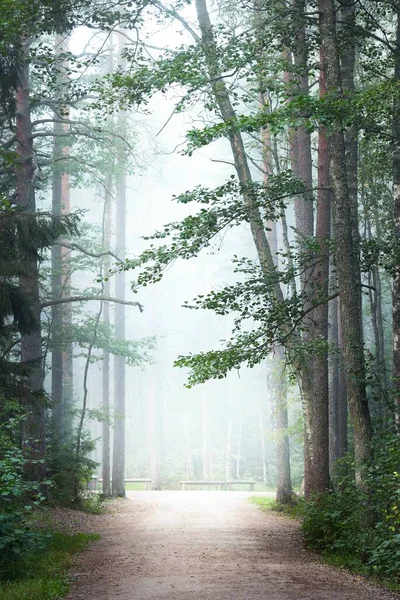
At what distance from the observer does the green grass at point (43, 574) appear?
302 inches

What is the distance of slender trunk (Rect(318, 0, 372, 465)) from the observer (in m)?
10.7

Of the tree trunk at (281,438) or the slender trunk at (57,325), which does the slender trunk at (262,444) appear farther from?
the slender trunk at (57,325)

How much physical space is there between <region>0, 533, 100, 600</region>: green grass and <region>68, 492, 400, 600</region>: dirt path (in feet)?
0.64

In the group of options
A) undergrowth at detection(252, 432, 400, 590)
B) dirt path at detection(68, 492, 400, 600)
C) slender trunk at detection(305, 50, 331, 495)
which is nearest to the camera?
dirt path at detection(68, 492, 400, 600)

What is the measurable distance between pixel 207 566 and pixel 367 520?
2210 mm

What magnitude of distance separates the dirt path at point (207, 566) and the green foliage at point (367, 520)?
38 centimetres

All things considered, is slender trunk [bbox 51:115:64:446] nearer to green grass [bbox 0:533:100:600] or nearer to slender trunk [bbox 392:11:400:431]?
green grass [bbox 0:533:100:600]

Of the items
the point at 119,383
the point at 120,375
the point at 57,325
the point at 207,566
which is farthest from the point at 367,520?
the point at 120,375

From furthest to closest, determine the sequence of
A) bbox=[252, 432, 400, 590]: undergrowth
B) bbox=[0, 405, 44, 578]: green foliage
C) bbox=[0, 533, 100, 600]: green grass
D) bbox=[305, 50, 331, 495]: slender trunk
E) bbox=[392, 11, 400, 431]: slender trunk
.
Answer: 1. bbox=[305, 50, 331, 495]: slender trunk
2. bbox=[392, 11, 400, 431]: slender trunk
3. bbox=[252, 432, 400, 590]: undergrowth
4. bbox=[0, 405, 44, 578]: green foliage
5. bbox=[0, 533, 100, 600]: green grass

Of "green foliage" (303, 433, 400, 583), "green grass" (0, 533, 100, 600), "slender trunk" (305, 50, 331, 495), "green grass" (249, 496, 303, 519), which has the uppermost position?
"slender trunk" (305, 50, 331, 495)

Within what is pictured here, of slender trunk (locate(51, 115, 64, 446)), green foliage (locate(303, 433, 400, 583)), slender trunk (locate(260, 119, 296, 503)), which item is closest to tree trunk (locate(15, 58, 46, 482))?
slender trunk (locate(51, 115, 64, 446))

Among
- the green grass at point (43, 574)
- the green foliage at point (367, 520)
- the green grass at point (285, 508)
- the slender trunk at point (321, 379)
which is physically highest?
the slender trunk at point (321, 379)

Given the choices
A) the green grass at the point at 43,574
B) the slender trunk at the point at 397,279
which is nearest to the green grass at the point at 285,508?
the slender trunk at the point at 397,279

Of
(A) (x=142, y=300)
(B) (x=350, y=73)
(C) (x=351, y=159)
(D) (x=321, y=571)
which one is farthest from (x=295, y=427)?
(A) (x=142, y=300)
